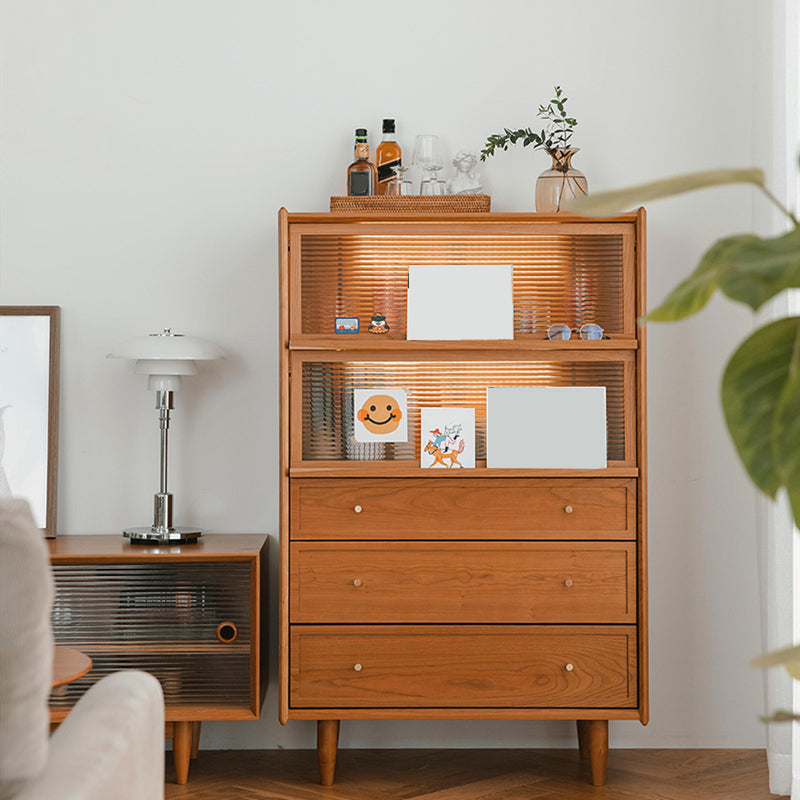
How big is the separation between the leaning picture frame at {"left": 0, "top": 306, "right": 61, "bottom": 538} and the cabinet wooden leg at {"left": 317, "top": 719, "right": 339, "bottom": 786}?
1.12 metres

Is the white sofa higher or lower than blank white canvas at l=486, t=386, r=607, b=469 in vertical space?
lower

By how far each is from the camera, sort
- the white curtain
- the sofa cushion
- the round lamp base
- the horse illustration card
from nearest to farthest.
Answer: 1. the sofa cushion
2. the white curtain
3. the horse illustration card
4. the round lamp base

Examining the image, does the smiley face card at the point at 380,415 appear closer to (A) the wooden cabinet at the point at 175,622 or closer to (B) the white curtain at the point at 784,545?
(A) the wooden cabinet at the point at 175,622

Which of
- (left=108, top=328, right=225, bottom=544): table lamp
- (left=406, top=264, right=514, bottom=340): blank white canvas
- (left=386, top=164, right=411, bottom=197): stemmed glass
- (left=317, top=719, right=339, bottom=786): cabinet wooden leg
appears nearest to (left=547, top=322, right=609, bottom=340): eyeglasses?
(left=406, top=264, right=514, bottom=340): blank white canvas

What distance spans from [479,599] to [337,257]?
107 centimetres

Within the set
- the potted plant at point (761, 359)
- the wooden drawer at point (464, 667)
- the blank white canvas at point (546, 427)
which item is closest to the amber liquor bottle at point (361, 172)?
the blank white canvas at point (546, 427)

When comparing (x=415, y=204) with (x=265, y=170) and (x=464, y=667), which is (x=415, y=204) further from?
(x=464, y=667)

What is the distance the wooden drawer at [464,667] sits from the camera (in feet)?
8.68

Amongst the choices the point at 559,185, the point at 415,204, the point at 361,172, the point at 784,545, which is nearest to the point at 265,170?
the point at 361,172

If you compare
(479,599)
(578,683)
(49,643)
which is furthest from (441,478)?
(49,643)

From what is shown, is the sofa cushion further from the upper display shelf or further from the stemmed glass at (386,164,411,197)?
the stemmed glass at (386,164,411,197)

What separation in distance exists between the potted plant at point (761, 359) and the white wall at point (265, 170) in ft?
7.84

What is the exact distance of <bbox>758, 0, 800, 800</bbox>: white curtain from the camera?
102 inches

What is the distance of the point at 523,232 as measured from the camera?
2715mm
